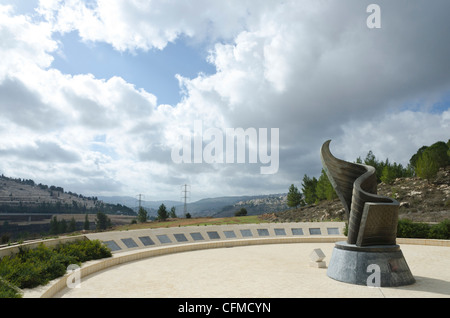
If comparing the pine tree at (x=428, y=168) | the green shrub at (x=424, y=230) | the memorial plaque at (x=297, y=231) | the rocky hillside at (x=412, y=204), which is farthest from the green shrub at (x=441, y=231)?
the pine tree at (x=428, y=168)

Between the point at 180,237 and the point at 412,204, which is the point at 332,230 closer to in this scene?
the point at 180,237

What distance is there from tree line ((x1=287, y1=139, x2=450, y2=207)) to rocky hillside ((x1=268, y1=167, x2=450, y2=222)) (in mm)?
1735

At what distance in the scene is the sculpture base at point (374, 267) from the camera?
37.8 ft

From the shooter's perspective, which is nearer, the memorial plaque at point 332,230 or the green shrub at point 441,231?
the green shrub at point 441,231

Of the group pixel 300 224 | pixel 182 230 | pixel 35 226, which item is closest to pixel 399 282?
pixel 182 230

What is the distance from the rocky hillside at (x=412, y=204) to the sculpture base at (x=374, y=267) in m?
26.4

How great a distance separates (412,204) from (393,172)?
1752 centimetres

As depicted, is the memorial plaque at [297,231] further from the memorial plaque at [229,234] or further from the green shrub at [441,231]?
the green shrub at [441,231]

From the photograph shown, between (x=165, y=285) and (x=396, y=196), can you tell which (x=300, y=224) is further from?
(x=396, y=196)

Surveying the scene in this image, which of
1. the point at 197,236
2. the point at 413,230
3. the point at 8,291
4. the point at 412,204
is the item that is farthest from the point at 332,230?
the point at 8,291

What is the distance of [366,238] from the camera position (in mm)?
12188

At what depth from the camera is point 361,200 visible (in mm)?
12414

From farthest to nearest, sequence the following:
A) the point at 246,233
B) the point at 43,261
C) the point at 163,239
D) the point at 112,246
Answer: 1. the point at 246,233
2. the point at 163,239
3. the point at 112,246
4. the point at 43,261
